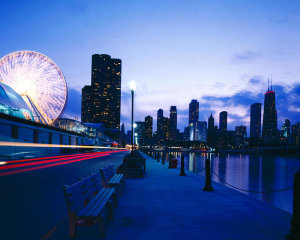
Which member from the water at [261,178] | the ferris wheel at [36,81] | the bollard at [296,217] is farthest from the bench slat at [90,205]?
the ferris wheel at [36,81]

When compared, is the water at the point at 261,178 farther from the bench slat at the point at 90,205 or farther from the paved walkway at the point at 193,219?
the bench slat at the point at 90,205

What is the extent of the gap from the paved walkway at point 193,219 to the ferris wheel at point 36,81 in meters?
39.9

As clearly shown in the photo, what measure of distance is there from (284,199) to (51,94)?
41995 millimetres

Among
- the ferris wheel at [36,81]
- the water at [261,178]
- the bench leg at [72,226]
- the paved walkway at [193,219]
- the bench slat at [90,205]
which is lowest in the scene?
the water at [261,178]

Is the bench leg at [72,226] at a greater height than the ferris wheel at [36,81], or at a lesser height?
lesser

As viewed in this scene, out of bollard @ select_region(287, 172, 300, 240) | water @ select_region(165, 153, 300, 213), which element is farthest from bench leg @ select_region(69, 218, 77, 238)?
water @ select_region(165, 153, 300, 213)

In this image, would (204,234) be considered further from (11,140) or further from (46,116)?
(46,116)

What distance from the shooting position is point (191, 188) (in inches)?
383

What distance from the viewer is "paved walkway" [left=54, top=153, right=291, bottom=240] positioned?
476 centimetres

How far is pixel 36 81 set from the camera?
45031mm

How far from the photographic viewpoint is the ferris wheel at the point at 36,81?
43938 millimetres

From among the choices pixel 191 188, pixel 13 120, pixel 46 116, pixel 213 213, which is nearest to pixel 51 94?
pixel 46 116

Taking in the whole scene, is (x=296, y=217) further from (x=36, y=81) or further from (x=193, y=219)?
(x=36, y=81)

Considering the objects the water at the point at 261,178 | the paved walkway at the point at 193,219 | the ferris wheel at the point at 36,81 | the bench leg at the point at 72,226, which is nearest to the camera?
the bench leg at the point at 72,226
